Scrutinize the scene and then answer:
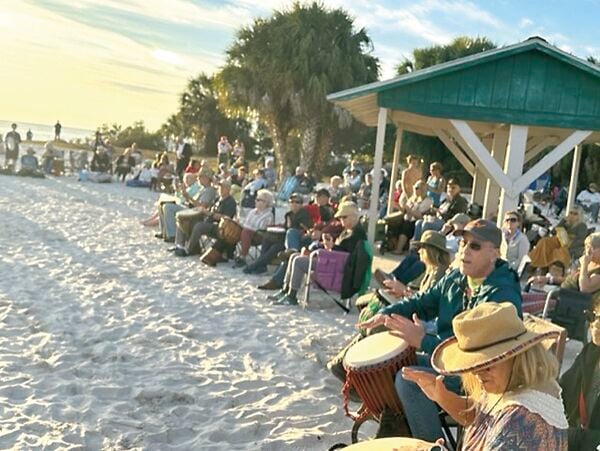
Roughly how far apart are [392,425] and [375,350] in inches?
15.7

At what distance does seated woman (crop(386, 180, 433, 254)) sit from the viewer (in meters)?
10.1

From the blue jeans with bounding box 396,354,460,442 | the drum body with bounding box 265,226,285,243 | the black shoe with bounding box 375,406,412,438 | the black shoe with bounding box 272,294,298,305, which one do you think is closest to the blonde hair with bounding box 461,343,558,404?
the blue jeans with bounding box 396,354,460,442

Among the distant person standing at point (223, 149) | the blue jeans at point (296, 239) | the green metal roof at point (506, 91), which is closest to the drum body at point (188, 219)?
the blue jeans at point (296, 239)

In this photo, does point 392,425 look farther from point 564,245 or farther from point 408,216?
point 408,216

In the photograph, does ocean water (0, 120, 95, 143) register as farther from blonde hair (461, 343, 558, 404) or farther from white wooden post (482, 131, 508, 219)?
blonde hair (461, 343, 558, 404)

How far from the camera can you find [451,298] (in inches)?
140

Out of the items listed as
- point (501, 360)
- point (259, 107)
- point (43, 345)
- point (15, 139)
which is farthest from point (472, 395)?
point (259, 107)

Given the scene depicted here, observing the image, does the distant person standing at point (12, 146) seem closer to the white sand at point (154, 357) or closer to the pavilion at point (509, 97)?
the white sand at point (154, 357)

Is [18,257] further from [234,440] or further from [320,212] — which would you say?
[234,440]

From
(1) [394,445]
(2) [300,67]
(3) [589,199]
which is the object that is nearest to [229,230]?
(1) [394,445]

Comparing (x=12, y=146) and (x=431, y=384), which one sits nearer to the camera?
(x=431, y=384)

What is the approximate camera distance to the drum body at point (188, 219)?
30.6 feet

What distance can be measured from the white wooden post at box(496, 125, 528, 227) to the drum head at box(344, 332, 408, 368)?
6.18 metres

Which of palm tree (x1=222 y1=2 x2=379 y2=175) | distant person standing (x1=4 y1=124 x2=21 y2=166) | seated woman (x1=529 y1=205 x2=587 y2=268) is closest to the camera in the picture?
seated woman (x1=529 y1=205 x2=587 y2=268)
